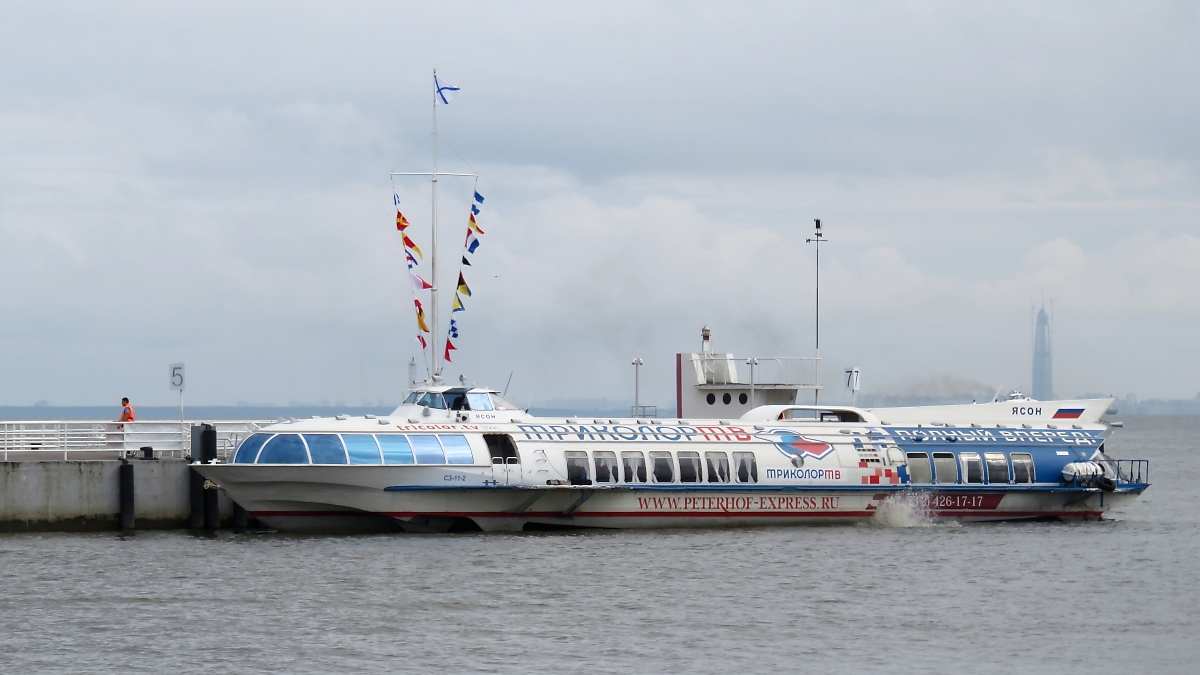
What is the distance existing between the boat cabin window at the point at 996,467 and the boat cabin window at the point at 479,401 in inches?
534

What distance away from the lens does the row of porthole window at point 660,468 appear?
38.5 meters

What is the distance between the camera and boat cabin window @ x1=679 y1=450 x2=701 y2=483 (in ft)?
129

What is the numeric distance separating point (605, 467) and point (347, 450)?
6413 mm

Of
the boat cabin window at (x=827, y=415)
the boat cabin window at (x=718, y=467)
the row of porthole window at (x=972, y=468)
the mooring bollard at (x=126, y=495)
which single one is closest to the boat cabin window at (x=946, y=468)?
the row of porthole window at (x=972, y=468)

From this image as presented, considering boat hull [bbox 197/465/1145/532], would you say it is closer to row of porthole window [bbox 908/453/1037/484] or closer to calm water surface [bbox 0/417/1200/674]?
row of porthole window [bbox 908/453/1037/484]

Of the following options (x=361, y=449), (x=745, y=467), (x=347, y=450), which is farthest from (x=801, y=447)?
(x=347, y=450)

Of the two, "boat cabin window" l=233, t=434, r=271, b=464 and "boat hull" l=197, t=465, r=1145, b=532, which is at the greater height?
"boat cabin window" l=233, t=434, r=271, b=464

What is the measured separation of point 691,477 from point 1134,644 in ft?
48.2

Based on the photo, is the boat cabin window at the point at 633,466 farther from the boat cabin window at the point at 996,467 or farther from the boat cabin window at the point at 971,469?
the boat cabin window at the point at 996,467

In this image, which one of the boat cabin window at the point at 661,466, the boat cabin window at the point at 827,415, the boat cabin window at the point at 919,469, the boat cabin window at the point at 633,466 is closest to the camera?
the boat cabin window at the point at 633,466

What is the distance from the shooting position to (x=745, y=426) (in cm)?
4112

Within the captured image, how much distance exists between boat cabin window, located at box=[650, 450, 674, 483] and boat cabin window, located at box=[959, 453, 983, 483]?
845 centimetres

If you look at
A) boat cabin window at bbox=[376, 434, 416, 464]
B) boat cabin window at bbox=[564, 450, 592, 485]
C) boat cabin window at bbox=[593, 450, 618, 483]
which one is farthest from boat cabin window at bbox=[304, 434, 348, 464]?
boat cabin window at bbox=[593, 450, 618, 483]

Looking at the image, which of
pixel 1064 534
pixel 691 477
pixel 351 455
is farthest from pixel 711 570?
pixel 1064 534
